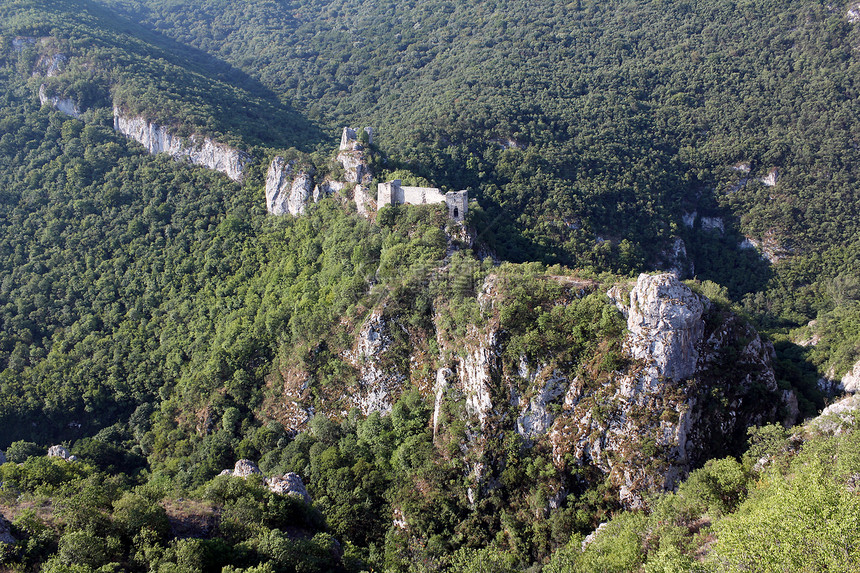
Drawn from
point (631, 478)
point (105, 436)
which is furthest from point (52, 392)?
point (631, 478)

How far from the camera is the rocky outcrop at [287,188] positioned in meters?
62.6

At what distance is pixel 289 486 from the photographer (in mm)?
39812

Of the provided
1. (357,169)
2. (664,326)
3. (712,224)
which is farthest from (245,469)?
(712,224)

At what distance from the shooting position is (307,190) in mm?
62531

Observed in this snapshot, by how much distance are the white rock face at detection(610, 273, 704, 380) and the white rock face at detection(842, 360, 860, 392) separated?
14281mm

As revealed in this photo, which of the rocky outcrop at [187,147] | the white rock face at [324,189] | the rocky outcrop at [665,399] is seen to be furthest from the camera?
the rocky outcrop at [187,147]

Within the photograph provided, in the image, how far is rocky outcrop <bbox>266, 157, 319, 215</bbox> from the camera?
2466 inches

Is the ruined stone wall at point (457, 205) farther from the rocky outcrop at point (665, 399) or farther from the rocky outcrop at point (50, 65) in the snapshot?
the rocky outcrop at point (50, 65)

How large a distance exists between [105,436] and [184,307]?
14267mm

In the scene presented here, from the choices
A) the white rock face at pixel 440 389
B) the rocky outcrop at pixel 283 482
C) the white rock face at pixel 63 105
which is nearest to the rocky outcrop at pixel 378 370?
the white rock face at pixel 440 389

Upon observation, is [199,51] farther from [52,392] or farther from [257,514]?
[257,514]

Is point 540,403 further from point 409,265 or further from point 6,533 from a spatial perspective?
point 6,533

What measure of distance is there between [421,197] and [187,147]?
3844 centimetres

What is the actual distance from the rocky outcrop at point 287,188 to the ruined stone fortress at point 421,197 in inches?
422
